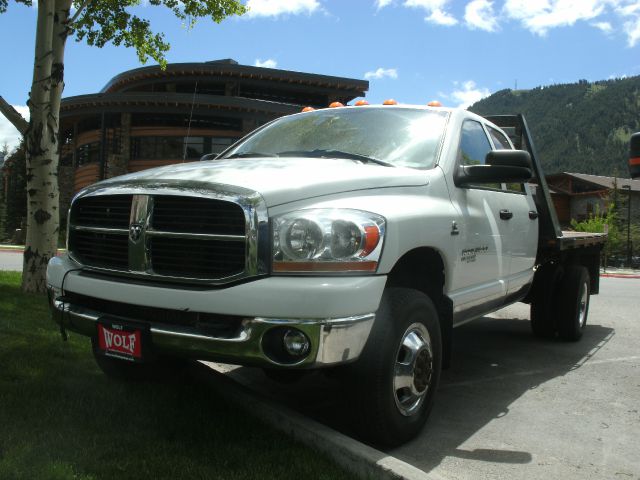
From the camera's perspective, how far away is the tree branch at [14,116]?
28.1 ft

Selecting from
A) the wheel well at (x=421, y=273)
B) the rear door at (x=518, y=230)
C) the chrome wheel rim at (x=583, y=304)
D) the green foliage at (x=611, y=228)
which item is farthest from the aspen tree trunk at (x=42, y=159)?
the green foliage at (x=611, y=228)

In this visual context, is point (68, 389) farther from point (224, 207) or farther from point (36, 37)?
point (36, 37)

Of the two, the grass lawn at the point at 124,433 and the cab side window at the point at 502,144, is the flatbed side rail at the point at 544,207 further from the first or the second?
the grass lawn at the point at 124,433

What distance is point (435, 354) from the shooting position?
348 cm

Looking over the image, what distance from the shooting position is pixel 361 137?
13.5ft

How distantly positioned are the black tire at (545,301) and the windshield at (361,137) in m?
2.63

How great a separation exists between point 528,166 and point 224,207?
2.18 m

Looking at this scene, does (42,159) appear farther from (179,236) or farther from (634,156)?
(634,156)

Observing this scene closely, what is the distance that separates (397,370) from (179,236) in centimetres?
127

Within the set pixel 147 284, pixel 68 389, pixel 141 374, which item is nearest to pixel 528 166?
pixel 147 284

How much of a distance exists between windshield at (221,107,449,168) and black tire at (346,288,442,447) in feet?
3.31

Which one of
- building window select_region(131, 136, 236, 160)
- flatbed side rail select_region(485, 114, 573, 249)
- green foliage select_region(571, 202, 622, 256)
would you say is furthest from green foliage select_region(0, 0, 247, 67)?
green foliage select_region(571, 202, 622, 256)

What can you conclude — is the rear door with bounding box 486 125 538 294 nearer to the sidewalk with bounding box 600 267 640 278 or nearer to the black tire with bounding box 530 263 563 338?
the black tire with bounding box 530 263 563 338

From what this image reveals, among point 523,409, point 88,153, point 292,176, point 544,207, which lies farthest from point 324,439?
point 88,153
